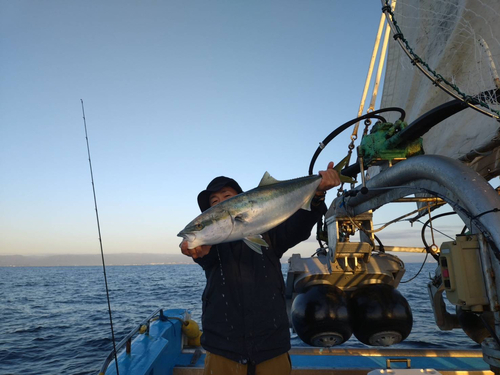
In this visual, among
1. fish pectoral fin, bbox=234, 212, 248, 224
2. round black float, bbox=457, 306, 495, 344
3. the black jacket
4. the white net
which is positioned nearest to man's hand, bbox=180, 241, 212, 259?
the black jacket

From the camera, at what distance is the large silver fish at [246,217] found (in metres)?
2.77

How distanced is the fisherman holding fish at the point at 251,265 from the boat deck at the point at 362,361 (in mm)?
3165

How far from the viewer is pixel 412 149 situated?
15.9 feet

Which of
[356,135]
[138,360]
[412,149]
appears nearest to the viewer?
[412,149]

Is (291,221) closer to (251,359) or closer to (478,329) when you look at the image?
(251,359)

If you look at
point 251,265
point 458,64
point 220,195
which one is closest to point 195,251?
point 251,265

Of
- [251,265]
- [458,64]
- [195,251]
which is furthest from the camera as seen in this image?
[458,64]

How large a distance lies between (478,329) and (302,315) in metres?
2.40

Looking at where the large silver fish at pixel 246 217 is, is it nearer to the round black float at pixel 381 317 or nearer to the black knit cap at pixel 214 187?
the black knit cap at pixel 214 187

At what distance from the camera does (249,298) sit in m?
3.43

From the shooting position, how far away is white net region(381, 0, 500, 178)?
474cm

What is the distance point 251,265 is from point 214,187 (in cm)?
112

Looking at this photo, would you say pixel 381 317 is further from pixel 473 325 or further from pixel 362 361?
pixel 362 361

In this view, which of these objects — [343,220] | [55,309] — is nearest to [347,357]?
[343,220]
